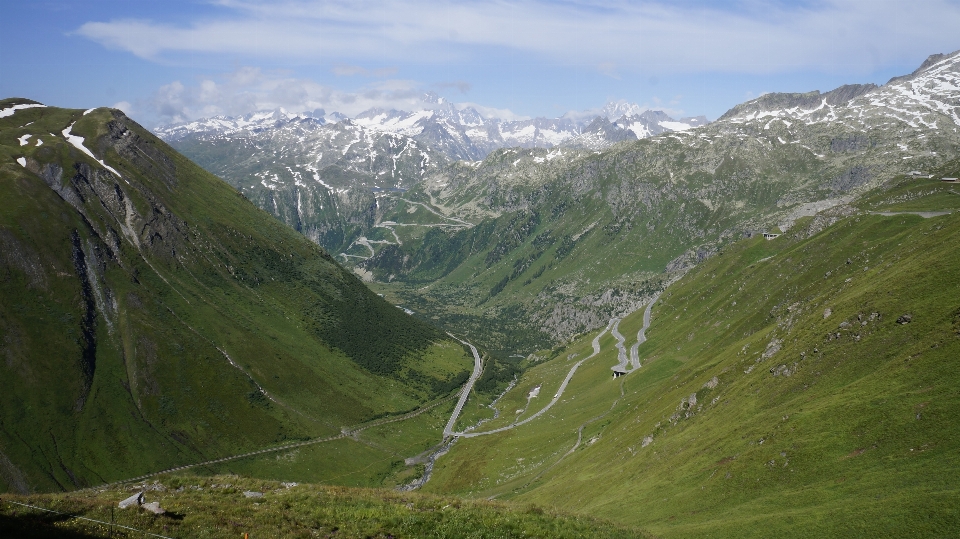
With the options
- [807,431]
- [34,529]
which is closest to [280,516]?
[34,529]

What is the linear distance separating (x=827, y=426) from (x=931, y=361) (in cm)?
1347

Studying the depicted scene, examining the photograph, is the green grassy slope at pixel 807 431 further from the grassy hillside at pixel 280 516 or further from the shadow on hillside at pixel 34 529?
the shadow on hillside at pixel 34 529

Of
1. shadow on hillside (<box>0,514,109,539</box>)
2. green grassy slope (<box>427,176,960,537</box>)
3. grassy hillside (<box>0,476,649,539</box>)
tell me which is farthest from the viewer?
green grassy slope (<box>427,176,960,537</box>)

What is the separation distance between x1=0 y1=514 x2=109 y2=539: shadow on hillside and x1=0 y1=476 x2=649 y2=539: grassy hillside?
4 cm

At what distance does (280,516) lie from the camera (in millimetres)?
35406

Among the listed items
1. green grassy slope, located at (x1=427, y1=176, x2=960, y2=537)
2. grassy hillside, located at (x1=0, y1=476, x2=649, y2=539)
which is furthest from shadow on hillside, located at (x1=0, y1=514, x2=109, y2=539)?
green grassy slope, located at (x1=427, y1=176, x2=960, y2=537)

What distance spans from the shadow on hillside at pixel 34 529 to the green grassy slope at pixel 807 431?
48102mm

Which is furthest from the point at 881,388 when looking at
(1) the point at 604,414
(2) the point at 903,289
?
(1) the point at 604,414

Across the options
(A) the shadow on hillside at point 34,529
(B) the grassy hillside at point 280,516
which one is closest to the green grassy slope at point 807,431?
(B) the grassy hillside at point 280,516

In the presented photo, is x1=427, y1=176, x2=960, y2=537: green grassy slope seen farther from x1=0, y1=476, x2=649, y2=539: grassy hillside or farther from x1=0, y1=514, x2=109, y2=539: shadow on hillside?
x1=0, y1=514, x2=109, y2=539: shadow on hillside

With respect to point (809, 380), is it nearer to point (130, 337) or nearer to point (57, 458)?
point (57, 458)

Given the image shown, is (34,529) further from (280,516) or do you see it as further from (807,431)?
A: (807,431)

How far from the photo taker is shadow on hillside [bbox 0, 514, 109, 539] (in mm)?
26547

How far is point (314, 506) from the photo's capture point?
1538 inches
